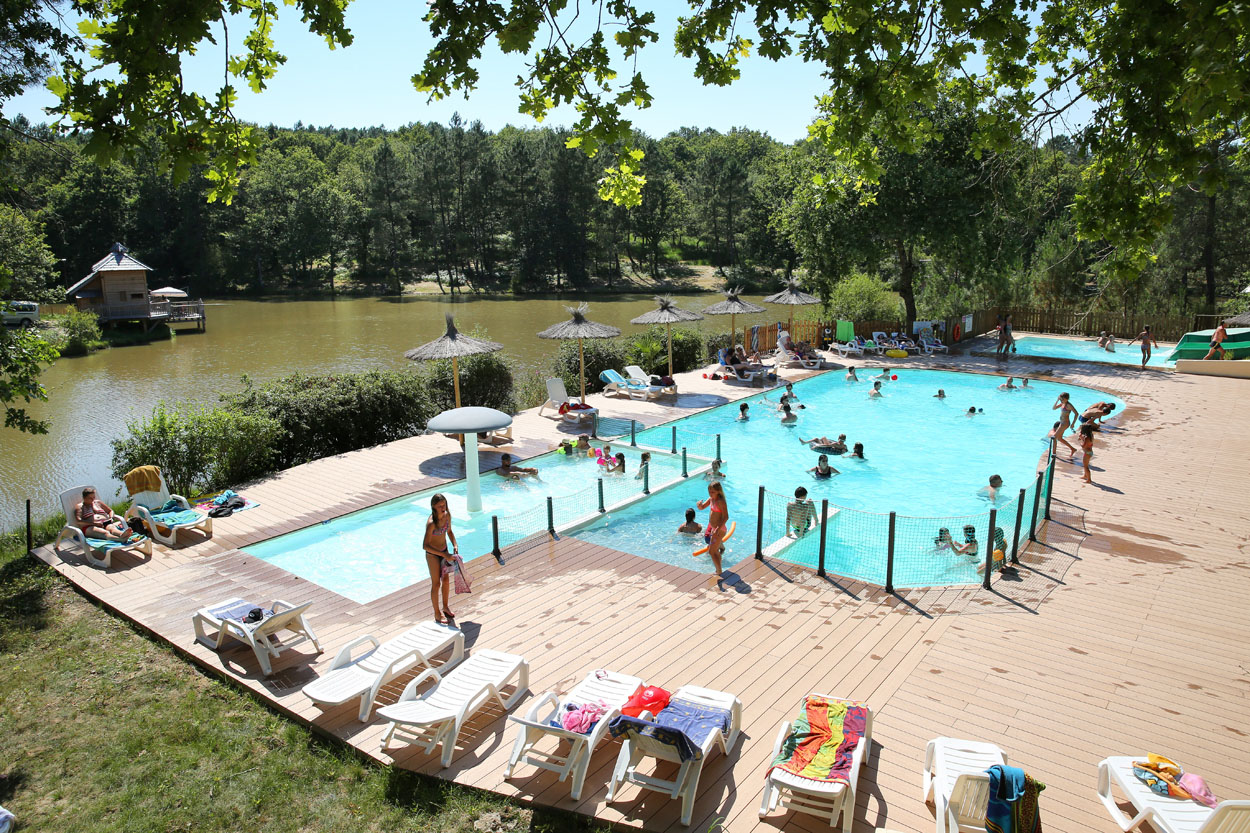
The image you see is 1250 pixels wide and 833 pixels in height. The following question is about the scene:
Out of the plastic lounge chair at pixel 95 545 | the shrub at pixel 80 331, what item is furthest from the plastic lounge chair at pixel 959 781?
the shrub at pixel 80 331

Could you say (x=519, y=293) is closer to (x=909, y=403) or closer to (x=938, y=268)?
(x=938, y=268)

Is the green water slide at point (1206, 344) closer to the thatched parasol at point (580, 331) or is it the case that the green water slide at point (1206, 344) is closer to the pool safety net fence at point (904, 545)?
the pool safety net fence at point (904, 545)

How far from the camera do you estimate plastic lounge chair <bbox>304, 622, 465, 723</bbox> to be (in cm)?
586

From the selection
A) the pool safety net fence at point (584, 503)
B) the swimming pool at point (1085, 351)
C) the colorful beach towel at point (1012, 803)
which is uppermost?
the swimming pool at point (1085, 351)

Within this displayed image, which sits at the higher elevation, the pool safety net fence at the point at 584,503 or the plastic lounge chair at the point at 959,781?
the plastic lounge chair at the point at 959,781

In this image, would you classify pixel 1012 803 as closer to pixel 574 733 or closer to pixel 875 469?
pixel 574 733

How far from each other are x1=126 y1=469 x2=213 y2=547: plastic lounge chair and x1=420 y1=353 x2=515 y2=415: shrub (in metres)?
6.53

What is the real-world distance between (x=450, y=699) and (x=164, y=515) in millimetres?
6832

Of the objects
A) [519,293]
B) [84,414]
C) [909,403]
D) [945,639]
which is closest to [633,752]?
[945,639]

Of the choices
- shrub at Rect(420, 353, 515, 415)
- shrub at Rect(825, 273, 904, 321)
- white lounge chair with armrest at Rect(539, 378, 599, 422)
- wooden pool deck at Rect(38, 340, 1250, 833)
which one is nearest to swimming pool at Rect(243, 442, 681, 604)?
wooden pool deck at Rect(38, 340, 1250, 833)

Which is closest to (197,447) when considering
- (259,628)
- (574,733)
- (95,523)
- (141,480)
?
(141,480)

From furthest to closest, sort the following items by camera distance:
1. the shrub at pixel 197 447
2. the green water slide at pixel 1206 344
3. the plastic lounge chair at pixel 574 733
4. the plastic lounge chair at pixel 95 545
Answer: the green water slide at pixel 1206 344
the shrub at pixel 197 447
the plastic lounge chair at pixel 95 545
the plastic lounge chair at pixel 574 733

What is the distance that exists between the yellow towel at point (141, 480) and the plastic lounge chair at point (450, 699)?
6.60m

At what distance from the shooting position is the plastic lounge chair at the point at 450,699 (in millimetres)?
5352
